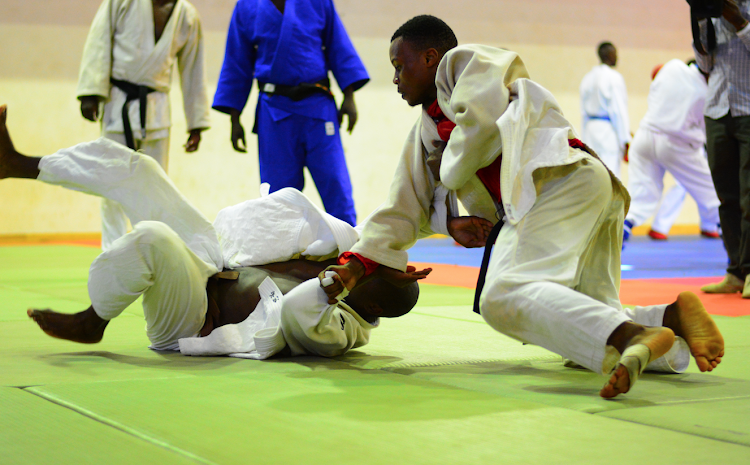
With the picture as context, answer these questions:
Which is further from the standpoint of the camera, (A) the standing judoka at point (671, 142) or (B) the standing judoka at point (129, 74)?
(A) the standing judoka at point (671, 142)

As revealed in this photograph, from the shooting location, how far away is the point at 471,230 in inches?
92.7

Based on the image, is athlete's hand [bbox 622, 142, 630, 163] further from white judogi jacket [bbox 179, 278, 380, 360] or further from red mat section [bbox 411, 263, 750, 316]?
white judogi jacket [bbox 179, 278, 380, 360]

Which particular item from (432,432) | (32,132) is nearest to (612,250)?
(432,432)

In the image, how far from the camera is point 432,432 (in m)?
1.61

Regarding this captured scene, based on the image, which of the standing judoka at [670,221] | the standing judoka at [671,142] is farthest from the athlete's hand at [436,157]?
the standing judoka at [670,221]

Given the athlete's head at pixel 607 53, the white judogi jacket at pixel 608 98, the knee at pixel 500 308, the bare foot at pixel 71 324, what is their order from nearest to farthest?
the knee at pixel 500 308
the bare foot at pixel 71 324
the white judogi jacket at pixel 608 98
the athlete's head at pixel 607 53

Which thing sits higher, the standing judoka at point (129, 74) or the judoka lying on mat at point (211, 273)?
the standing judoka at point (129, 74)

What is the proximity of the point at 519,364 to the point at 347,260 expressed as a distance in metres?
0.62

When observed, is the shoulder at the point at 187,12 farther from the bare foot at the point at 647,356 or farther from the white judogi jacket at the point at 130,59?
the bare foot at the point at 647,356

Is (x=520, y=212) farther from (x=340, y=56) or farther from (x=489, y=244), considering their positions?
(x=340, y=56)

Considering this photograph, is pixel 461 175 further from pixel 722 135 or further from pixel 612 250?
pixel 722 135

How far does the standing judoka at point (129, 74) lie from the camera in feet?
15.9

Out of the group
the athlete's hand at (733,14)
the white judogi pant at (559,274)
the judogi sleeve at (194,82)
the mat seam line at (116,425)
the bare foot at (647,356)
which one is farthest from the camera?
the judogi sleeve at (194,82)

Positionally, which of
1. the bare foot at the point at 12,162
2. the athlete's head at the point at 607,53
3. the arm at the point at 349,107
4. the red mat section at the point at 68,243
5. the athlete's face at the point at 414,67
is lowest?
the red mat section at the point at 68,243
